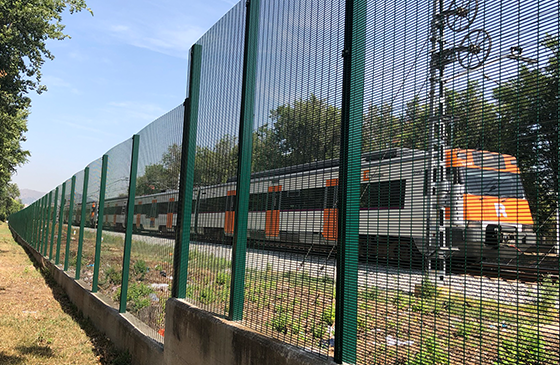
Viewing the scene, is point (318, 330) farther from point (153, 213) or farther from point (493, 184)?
point (153, 213)

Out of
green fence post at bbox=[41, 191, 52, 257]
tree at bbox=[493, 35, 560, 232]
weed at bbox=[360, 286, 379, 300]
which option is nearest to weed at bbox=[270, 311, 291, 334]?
weed at bbox=[360, 286, 379, 300]

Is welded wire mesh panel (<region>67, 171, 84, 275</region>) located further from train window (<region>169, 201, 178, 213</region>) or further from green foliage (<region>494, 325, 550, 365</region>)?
green foliage (<region>494, 325, 550, 365</region>)

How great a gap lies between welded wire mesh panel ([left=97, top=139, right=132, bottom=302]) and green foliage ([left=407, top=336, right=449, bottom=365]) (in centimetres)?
565

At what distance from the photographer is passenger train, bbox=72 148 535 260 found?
1.77 metres

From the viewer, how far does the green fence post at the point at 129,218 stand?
6.50 meters

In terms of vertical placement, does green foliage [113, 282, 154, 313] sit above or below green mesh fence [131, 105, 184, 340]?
below

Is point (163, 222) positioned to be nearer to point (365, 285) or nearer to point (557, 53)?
point (365, 285)

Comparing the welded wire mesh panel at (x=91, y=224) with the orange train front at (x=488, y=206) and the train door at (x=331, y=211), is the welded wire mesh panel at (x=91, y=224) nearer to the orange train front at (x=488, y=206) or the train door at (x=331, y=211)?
the train door at (x=331, y=211)

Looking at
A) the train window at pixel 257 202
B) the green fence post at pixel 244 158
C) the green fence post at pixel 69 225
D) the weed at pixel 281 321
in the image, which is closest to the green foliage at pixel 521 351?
the weed at pixel 281 321

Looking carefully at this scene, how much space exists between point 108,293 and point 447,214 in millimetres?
6800

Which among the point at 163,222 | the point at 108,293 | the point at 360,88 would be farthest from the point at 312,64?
the point at 108,293

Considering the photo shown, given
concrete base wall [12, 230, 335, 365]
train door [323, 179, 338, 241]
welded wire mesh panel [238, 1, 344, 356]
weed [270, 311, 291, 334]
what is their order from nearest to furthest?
train door [323, 179, 338, 241]
welded wire mesh panel [238, 1, 344, 356]
concrete base wall [12, 230, 335, 365]
weed [270, 311, 291, 334]

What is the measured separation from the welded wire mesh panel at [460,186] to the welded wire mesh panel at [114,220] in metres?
5.56

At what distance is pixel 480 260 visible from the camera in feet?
6.03
